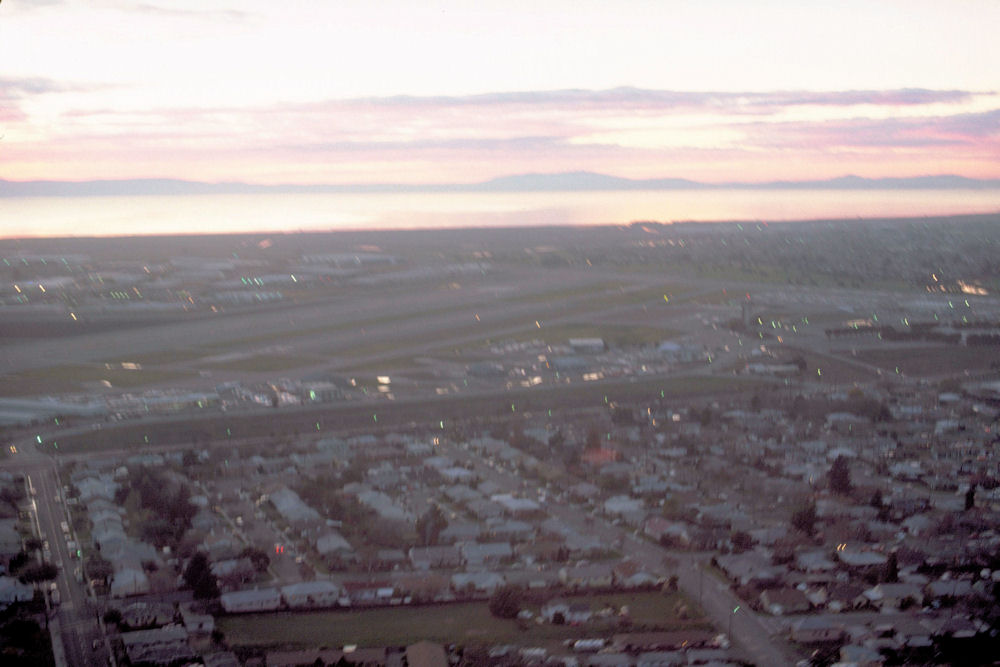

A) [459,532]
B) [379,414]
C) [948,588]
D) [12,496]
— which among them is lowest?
[948,588]

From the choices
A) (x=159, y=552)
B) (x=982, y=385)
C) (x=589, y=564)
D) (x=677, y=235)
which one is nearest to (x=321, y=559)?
(x=159, y=552)

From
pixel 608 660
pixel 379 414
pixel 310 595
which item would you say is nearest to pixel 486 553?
pixel 310 595

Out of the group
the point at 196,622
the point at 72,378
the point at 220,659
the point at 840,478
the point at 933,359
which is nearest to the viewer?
the point at 220,659

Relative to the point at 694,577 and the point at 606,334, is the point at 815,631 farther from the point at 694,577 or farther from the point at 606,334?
the point at 606,334

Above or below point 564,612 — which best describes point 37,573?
above

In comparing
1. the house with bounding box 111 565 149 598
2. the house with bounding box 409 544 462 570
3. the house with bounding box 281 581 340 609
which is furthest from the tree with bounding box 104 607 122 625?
the house with bounding box 409 544 462 570

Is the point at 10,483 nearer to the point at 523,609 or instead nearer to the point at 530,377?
the point at 523,609

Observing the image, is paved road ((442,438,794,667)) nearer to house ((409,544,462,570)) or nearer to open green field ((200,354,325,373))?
house ((409,544,462,570))
